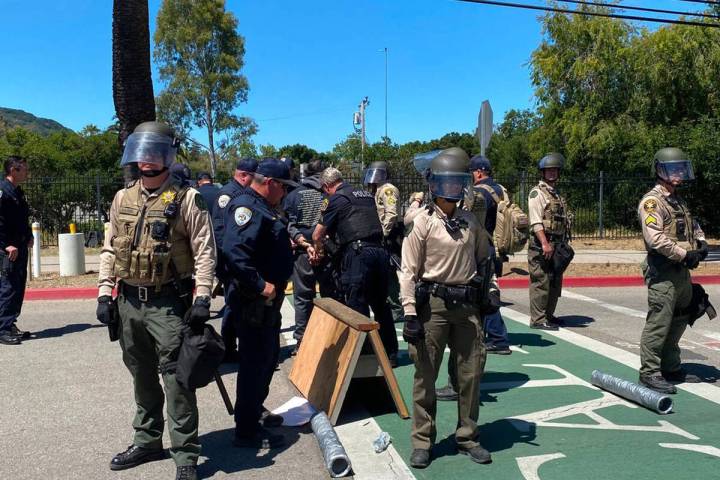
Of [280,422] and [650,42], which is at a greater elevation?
[650,42]

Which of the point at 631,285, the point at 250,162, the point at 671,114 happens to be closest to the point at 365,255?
the point at 250,162

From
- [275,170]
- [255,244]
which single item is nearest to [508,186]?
[275,170]

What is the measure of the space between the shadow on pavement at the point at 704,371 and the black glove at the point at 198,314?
4686 millimetres

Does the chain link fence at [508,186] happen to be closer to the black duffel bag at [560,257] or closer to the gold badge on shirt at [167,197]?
the black duffel bag at [560,257]

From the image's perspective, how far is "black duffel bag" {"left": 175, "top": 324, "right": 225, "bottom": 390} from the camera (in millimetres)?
3678

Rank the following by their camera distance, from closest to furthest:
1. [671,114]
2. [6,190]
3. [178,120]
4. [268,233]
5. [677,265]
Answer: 1. [268,233]
2. [677,265]
3. [6,190]
4. [671,114]
5. [178,120]

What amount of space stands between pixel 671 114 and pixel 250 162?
1943 centimetres

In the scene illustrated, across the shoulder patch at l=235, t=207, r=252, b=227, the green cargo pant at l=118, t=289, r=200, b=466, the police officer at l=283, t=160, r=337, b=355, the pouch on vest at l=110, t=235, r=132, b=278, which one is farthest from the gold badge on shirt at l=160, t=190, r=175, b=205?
the police officer at l=283, t=160, r=337, b=355

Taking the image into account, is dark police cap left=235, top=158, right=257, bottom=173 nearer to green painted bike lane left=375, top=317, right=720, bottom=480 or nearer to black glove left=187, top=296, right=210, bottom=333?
green painted bike lane left=375, top=317, right=720, bottom=480

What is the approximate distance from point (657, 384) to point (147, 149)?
4516 mm

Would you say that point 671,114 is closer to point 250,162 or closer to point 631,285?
point 631,285

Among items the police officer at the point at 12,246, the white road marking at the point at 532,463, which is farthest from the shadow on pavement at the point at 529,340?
the police officer at the point at 12,246

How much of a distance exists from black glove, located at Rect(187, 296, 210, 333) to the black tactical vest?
228 cm

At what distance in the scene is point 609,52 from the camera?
2292 centimetres
